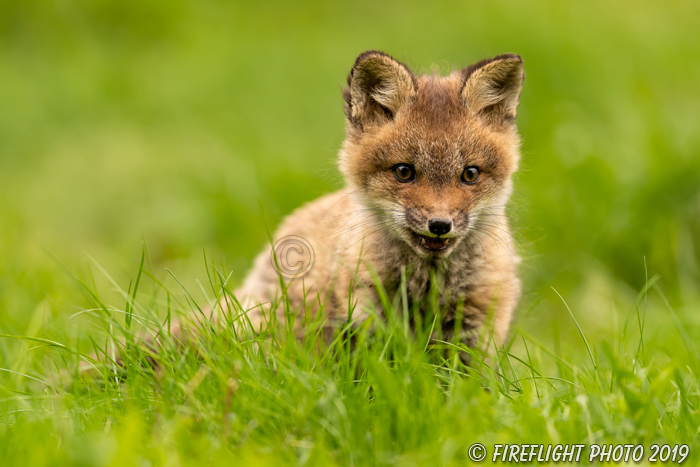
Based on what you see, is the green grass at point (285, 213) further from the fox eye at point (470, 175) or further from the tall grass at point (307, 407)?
the fox eye at point (470, 175)

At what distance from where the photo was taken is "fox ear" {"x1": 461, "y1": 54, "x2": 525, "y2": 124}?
15.3ft

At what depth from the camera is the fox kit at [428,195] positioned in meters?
4.40

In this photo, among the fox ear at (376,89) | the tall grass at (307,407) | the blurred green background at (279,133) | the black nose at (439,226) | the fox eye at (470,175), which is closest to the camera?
the tall grass at (307,407)

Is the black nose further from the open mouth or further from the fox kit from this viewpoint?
the open mouth

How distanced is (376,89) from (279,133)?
701 centimetres

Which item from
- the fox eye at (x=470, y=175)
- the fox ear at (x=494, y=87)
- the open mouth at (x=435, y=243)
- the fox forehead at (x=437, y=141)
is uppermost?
the fox ear at (x=494, y=87)

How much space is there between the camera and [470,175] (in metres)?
4.54

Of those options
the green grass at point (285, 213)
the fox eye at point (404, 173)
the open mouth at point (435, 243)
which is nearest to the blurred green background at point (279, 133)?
the green grass at point (285, 213)

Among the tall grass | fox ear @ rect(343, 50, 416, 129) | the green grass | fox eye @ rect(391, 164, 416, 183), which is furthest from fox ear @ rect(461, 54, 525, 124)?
the tall grass

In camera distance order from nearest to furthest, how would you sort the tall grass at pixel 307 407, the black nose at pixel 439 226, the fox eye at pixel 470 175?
1. the tall grass at pixel 307 407
2. the black nose at pixel 439 226
3. the fox eye at pixel 470 175

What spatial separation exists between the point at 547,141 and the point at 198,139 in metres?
5.30

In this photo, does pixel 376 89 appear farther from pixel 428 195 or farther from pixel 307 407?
pixel 307 407

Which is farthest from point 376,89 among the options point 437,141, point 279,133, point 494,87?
point 279,133

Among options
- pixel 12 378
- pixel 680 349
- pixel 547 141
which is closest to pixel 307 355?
pixel 12 378
